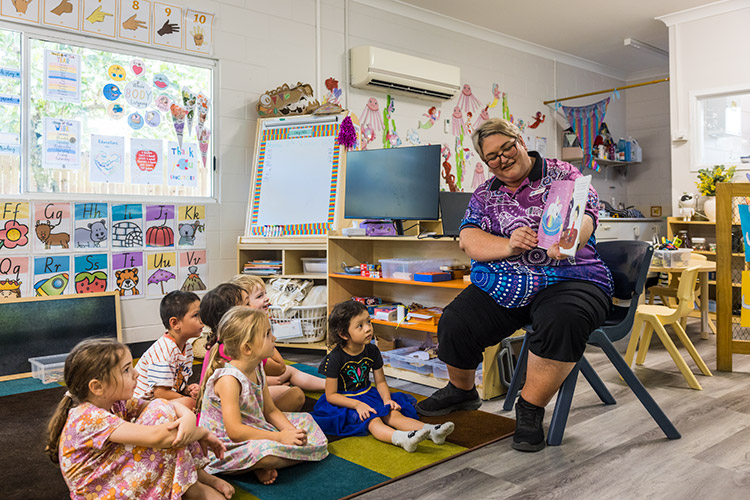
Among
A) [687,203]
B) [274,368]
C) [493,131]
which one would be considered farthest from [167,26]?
[687,203]

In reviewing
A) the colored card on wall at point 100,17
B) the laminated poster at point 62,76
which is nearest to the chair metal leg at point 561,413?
the laminated poster at point 62,76

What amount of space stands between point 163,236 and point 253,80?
4.41 ft

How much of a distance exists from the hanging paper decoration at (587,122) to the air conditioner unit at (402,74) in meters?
1.73

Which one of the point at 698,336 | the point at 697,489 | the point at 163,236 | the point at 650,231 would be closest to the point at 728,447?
the point at 697,489

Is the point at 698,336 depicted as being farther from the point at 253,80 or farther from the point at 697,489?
the point at 253,80

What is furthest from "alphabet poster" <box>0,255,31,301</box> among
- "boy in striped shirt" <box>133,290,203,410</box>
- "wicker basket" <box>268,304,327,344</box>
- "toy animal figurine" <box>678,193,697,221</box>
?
"toy animal figurine" <box>678,193,697,221</box>

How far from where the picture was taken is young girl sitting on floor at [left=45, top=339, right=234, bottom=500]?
1.46 metres

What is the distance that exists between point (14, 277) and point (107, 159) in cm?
92

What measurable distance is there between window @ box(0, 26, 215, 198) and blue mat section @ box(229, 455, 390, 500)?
2584mm

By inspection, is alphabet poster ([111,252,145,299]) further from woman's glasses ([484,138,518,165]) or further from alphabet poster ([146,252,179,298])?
woman's glasses ([484,138,518,165])

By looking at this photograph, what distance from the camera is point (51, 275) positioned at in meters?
3.60

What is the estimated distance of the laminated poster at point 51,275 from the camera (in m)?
3.55

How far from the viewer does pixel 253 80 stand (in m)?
4.39

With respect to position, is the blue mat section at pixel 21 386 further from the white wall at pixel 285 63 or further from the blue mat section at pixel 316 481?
the blue mat section at pixel 316 481
